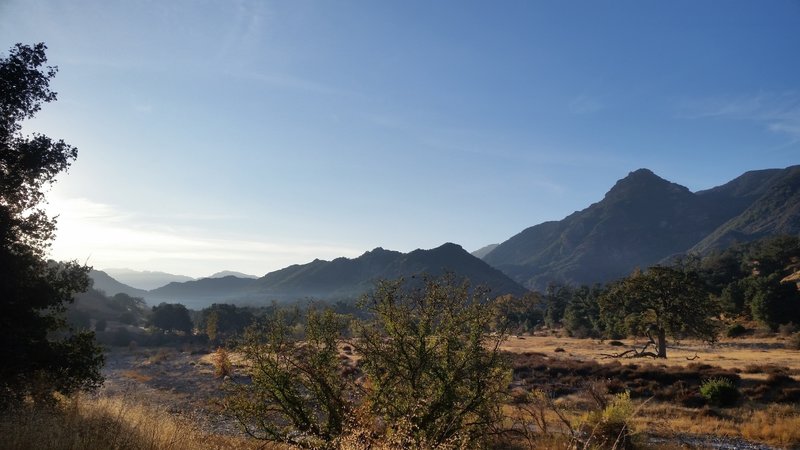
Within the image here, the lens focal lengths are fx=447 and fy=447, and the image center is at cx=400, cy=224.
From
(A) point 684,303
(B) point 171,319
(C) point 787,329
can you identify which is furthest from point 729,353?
(B) point 171,319

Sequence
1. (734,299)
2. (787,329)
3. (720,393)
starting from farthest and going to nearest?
(734,299), (787,329), (720,393)

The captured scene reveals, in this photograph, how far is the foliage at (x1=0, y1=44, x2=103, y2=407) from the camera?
13.3m

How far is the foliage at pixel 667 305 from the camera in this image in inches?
1599

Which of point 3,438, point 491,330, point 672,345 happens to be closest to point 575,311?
point 672,345

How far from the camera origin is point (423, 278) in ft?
35.3

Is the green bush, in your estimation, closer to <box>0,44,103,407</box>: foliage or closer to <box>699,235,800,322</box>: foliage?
<box>0,44,103,407</box>: foliage

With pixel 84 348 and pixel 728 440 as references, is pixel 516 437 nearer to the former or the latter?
pixel 728 440

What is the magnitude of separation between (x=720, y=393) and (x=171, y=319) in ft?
324

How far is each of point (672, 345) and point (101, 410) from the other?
207ft

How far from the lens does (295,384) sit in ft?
33.4

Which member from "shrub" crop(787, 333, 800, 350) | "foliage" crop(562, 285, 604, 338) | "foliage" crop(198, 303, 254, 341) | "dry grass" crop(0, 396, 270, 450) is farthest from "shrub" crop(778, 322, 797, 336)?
"foliage" crop(198, 303, 254, 341)

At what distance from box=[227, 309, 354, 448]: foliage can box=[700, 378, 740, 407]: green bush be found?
2250cm

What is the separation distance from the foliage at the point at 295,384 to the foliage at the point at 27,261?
24.6 feet

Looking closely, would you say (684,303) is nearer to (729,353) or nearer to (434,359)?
(729,353)
